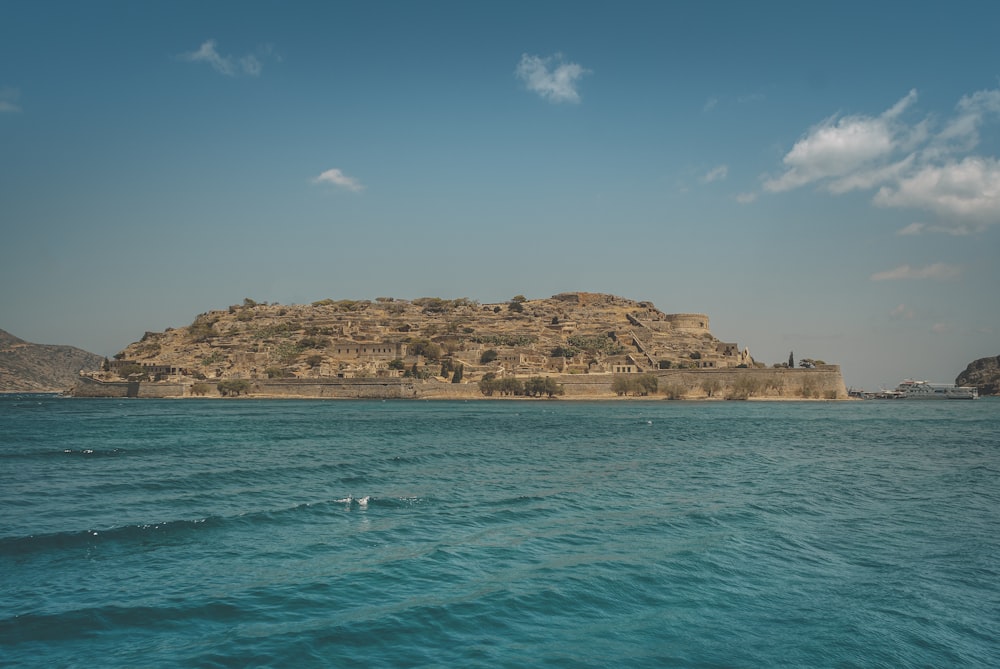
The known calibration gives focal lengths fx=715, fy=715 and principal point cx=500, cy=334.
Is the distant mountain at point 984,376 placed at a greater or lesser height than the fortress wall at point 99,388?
greater

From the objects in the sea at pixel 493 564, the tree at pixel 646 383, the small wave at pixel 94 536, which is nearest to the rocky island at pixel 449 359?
the tree at pixel 646 383

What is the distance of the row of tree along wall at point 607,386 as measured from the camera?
79.7 meters

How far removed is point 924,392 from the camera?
11569 centimetres

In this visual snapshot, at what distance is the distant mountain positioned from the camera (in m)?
127

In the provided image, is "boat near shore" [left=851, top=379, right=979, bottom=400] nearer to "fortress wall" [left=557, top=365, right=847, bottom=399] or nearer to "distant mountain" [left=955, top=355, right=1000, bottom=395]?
"distant mountain" [left=955, top=355, right=1000, bottom=395]

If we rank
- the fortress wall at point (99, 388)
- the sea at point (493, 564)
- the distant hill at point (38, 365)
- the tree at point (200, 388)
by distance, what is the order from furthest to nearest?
the distant hill at point (38, 365) → the fortress wall at point (99, 388) → the tree at point (200, 388) → the sea at point (493, 564)

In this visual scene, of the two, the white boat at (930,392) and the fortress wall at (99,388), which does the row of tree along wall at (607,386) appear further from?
the white boat at (930,392)

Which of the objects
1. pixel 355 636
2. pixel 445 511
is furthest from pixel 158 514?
pixel 355 636

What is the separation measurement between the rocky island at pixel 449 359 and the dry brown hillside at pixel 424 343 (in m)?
0.24

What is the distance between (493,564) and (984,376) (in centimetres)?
14691

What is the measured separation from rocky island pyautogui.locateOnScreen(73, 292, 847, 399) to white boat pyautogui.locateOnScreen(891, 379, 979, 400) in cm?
3579

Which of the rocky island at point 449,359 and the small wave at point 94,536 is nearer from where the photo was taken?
the small wave at point 94,536

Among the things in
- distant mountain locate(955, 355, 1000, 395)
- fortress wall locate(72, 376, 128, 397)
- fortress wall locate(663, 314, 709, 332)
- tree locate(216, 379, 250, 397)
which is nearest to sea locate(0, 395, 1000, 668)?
tree locate(216, 379, 250, 397)

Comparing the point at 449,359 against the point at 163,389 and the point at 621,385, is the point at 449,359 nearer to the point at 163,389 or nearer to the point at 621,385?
the point at 621,385
